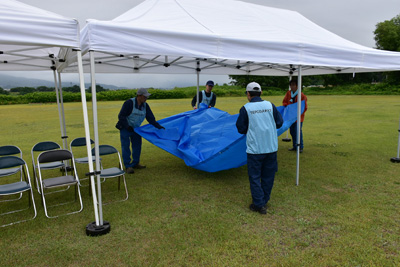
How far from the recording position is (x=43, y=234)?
122 inches

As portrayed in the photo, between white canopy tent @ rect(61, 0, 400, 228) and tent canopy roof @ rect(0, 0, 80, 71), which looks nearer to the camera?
tent canopy roof @ rect(0, 0, 80, 71)

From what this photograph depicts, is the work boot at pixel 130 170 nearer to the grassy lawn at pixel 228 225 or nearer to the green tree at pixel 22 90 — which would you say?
the grassy lawn at pixel 228 225

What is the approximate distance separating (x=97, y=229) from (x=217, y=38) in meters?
2.67

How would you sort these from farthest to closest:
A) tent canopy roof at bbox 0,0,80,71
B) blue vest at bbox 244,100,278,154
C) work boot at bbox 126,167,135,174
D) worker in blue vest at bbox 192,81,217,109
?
worker in blue vest at bbox 192,81,217,109 < work boot at bbox 126,167,135,174 < blue vest at bbox 244,100,278,154 < tent canopy roof at bbox 0,0,80,71

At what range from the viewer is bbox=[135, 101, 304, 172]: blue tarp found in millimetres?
4250

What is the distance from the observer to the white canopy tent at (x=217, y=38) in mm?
3084

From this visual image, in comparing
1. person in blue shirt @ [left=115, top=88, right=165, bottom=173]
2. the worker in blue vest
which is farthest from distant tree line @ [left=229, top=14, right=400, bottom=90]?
person in blue shirt @ [left=115, top=88, right=165, bottom=173]

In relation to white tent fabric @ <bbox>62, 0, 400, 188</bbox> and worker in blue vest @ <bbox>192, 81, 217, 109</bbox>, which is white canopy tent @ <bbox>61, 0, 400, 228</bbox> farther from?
worker in blue vest @ <bbox>192, 81, 217, 109</bbox>

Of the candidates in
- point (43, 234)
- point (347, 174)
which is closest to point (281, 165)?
point (347, 174)

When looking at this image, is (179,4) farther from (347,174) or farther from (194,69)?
(347,174)

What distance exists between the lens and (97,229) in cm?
309

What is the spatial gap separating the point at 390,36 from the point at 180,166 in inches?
1960

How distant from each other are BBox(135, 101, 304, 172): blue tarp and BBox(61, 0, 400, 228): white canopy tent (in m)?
0.96

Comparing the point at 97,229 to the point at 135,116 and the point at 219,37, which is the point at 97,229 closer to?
the point at 135,116
